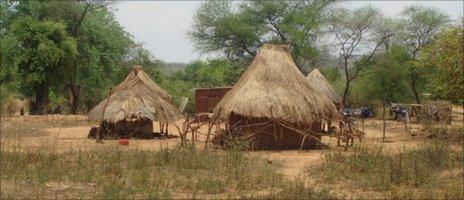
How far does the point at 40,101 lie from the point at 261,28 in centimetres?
1311

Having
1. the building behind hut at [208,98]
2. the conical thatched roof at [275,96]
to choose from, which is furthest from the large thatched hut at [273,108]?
the building behind hut at [208,98]

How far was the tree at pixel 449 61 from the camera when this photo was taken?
54.7 feet

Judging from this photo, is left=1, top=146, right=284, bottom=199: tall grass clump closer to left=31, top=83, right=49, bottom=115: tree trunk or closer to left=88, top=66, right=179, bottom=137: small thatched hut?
left=88, top=66, right=179, bottom=137: small thatched hut

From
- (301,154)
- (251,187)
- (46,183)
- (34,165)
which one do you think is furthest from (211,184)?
(301,154)

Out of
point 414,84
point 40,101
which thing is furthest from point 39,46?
point 414,84

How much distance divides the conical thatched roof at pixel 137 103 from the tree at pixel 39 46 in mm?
7559

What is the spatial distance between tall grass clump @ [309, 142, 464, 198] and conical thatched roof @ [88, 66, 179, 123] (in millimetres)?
7082

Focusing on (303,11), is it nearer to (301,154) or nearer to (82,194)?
(301,154)

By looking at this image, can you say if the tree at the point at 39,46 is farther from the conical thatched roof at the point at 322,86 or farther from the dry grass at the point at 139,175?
the dry grass at the point at 139,175

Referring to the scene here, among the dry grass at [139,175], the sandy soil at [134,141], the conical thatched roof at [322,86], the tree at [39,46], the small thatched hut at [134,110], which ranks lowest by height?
the dry grass at [139,175]

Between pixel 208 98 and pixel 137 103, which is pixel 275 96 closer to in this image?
pixel 137 103

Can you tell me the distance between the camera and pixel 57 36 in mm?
26000

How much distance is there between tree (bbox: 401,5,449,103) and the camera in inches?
1340

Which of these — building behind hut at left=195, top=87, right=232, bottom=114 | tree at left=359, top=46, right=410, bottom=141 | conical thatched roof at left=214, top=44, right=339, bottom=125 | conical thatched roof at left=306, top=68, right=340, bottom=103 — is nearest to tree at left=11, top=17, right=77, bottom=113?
building behind hut at left=195, top=87, right=232, bottom=114
